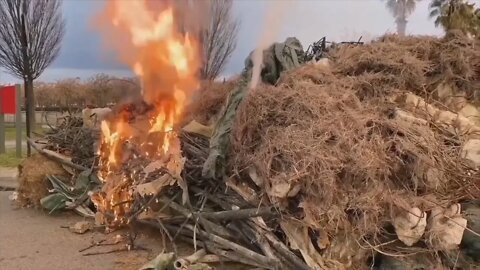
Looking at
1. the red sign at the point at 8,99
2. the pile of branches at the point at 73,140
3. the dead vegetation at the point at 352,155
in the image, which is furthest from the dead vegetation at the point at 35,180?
the red sign at the point at 8,99

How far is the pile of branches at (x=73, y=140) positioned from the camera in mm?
7980

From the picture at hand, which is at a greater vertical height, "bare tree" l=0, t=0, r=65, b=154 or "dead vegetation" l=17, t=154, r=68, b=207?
"bare tree" l=0, t=0, r=65, b=154

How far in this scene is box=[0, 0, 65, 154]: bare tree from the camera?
16.4 meters

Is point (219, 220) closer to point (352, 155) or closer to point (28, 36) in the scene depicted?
point (352, 155)

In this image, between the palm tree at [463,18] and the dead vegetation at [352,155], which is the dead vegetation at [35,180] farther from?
the palm tree at [463,18]

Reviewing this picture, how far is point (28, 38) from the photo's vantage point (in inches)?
656

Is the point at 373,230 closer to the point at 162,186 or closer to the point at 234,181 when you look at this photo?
the point at 234,181

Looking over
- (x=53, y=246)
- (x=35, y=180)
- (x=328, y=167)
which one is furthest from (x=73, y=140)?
(x=328, y=167)

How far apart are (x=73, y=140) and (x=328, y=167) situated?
477 cm

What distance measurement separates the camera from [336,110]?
5.71 m

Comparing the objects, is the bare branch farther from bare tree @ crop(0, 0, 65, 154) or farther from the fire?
the fire

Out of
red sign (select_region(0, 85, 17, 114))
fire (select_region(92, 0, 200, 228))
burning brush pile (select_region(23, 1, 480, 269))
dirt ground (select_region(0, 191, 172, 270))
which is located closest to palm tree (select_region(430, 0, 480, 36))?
burning brush pile (select_region(23, 1, 480, 269))

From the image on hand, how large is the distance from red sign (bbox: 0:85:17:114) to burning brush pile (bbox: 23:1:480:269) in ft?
26.6

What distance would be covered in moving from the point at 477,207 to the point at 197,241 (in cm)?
276
